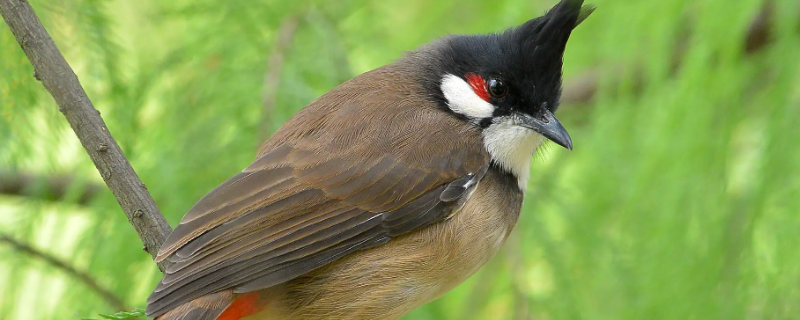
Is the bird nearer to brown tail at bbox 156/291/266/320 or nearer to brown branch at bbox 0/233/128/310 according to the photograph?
brown tail at bbox 156/291/266/320

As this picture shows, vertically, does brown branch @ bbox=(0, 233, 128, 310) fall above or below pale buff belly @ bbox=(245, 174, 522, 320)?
above

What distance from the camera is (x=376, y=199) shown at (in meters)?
3.17

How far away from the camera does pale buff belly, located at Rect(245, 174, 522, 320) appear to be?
10.1ft

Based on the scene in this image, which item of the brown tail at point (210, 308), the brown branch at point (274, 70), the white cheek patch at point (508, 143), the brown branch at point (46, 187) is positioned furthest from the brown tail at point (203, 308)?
the brown branch at point (46, 187)

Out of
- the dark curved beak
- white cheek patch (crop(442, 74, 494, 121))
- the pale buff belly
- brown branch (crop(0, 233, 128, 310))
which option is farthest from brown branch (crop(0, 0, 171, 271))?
the dark curved beak

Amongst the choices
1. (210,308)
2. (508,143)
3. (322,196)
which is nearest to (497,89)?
(508,143)

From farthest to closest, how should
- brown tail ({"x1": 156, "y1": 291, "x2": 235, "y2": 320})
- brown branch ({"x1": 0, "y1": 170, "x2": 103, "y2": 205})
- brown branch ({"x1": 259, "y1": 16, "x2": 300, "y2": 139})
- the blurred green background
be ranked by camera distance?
brown branch ({"x1": 0, "y1": 170, "x2": 103, "y2": 205}) < brown branch ({"x1": 259, "y1": 16, "x2": 300, "y2": 139}) < the blurred green background < brown tail ({"x1": 156, "y1": 291, "x2": 235, "y2": 320})

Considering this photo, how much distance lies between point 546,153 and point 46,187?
2.25m

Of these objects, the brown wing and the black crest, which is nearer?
the brown wing

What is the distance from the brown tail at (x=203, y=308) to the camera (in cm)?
283

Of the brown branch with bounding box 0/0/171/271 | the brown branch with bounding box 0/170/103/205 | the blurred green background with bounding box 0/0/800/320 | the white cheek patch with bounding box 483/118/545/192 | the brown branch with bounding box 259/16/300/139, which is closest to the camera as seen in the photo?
the brown branch with bounding box 0/0/171/271

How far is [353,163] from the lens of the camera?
125 inches

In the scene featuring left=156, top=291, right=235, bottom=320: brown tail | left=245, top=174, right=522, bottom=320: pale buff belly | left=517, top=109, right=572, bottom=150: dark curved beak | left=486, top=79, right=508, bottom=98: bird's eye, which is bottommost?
left=156, top=291, right=235, bottom=320: brown tail

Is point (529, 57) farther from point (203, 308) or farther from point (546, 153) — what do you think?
point (203, 308)
